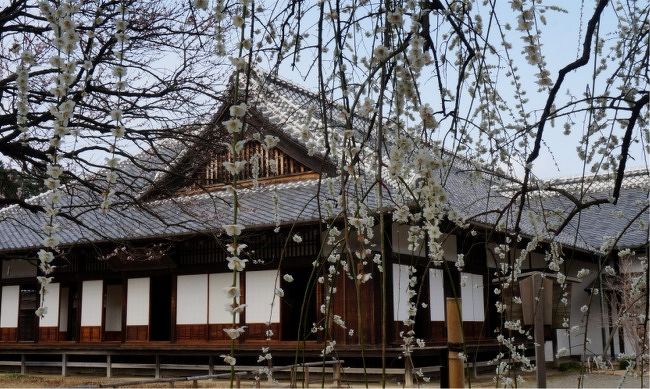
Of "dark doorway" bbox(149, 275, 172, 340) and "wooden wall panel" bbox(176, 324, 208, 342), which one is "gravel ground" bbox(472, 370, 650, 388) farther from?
"dark doorway" bbox(149, 275, 172, 340)

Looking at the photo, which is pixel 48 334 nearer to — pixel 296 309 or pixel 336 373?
pixel 296 309

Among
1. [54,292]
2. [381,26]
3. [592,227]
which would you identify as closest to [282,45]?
[381,26]

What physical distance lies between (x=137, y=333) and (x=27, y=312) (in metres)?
2.84

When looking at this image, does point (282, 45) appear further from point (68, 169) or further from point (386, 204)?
point (386, 204)

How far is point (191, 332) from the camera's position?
36.2 ft

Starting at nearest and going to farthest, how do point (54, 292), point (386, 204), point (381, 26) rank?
point (381, 26), point (386, 204), point (54, 292)

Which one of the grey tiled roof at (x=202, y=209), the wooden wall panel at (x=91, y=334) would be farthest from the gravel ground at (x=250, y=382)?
the grey tiled roof at (x=202, y=209)

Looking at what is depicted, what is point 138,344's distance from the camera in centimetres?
1121

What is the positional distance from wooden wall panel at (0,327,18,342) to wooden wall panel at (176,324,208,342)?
395 cm

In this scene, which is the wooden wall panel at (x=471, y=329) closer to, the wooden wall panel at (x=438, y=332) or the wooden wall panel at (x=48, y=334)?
the wooden wall panel at (x=438, y=332)

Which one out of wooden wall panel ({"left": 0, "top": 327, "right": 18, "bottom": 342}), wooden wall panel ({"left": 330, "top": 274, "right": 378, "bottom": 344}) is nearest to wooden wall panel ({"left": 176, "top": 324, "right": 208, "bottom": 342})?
wooden wall panel ({"left": 330, "top": 274, "right": 378, "bottom": 344})

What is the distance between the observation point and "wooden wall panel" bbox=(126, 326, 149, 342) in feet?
37.8

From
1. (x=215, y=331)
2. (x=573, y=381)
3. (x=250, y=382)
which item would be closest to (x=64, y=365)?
(x=215, y=331)

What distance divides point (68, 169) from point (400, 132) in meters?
5.62
